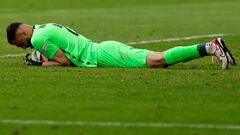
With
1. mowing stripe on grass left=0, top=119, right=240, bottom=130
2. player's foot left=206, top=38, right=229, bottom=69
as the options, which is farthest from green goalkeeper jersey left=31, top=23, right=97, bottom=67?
mowing stripe on grass left=0, top=119, right=240, bottom=130

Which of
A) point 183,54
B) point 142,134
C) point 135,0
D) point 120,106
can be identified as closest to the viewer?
point 142,134

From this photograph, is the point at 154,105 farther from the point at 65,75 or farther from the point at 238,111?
the point at 65,75

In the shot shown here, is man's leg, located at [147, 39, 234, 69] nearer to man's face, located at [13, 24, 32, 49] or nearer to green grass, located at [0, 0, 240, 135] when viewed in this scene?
green grass, located at [0, 0, 240, 135]

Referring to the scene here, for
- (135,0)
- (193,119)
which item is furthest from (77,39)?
(135,0)

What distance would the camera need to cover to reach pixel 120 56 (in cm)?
1505

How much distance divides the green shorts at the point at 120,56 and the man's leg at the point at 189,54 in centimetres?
15

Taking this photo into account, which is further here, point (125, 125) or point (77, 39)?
point (77, 39)

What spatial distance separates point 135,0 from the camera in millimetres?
48531

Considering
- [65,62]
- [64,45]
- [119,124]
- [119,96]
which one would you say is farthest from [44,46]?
[119,124]

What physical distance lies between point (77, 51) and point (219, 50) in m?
2.32

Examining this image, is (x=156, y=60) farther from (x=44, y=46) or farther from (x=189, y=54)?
(x=44, y=46)

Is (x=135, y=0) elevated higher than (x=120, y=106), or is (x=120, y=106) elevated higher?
(x=135, y=0)

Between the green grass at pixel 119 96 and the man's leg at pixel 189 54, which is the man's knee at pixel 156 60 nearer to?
the man's leg at pixel 189 54

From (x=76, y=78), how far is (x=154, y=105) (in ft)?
8.63
